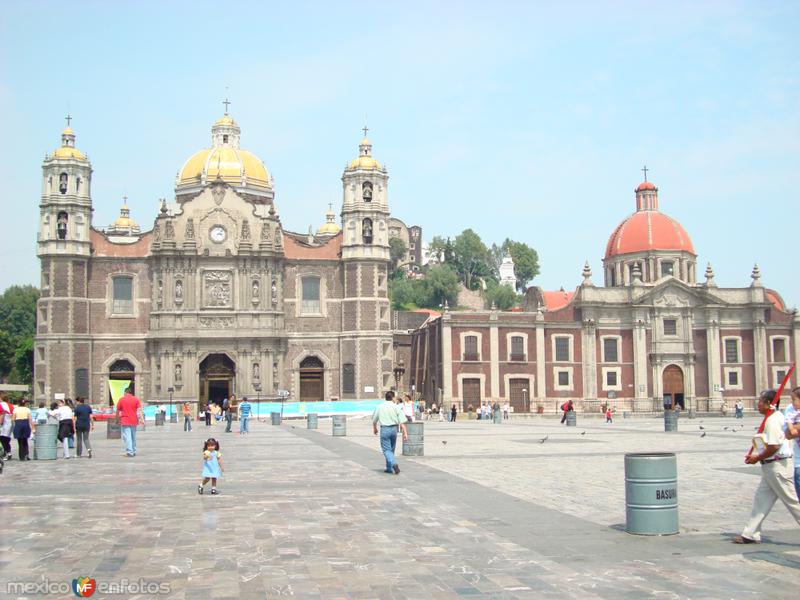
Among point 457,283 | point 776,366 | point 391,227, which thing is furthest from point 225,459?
point 391,227

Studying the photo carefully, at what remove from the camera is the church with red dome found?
61.1 meters

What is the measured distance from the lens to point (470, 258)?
13512cm

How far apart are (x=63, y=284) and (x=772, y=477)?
5590 cm

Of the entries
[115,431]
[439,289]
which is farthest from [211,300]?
[439,289]

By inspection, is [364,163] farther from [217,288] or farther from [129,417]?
[129,417]

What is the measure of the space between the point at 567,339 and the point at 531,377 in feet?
12.3

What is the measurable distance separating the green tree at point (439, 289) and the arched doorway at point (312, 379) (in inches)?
2217

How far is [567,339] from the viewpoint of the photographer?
62969mm

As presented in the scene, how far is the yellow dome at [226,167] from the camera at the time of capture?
6994 centimetres

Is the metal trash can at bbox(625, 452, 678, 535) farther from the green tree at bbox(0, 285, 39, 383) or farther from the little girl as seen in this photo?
the green tree at bbox(0, 285, 39, 383)

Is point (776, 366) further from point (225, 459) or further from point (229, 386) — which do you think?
point (225, 459)

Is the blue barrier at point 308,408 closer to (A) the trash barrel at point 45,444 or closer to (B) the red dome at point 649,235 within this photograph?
(B) the red dome at point 649,235

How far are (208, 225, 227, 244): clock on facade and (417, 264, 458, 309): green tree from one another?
5824 cm

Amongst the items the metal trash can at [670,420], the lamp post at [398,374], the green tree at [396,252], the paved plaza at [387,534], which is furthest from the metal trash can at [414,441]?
the green tree at [396,252]
